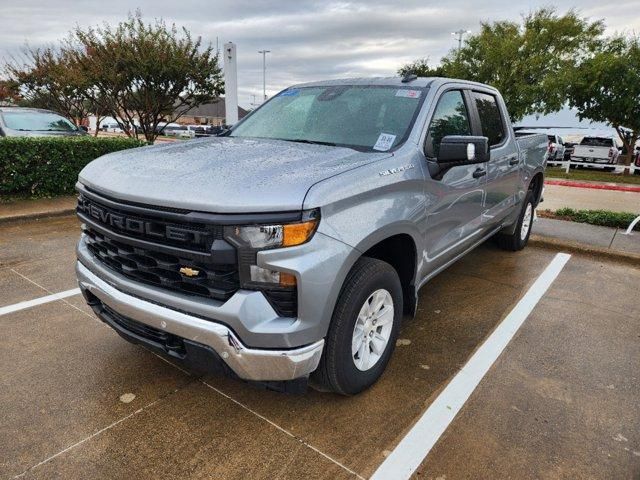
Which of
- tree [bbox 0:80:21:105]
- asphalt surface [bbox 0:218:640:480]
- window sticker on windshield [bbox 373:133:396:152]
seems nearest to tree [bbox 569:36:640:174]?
asphalt surface [bbox 0:218:640:480]

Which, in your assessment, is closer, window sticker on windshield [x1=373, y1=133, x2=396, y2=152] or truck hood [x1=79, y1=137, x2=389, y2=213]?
truck hood [x1=79, y1=137, x2=389, y2=213]

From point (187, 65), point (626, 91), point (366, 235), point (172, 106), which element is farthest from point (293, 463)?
point (626, 91)

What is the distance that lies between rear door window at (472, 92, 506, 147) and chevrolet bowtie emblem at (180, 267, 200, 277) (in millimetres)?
2969

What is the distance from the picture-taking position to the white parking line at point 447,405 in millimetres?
2268

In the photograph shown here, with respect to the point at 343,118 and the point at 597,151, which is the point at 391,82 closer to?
the point at 343,118

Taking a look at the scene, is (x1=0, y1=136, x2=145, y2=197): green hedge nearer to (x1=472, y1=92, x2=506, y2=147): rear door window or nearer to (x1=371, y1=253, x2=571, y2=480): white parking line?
(x1=472, y1=92, x2=506, y2=147): rear door window

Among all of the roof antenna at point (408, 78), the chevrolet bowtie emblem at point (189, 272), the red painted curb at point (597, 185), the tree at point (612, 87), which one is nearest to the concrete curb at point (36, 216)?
the chevrolet bowtie emblem at point (189, 272)

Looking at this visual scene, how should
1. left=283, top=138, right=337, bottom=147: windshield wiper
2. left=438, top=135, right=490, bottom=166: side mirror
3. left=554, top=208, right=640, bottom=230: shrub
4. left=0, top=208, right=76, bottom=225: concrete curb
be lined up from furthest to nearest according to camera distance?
left=554, top=208, right=640, bottom=230: shrub, left=0, top=208, right=76, bottom=225: concrete curb, left=283, top=138, right=337, bottom=147: windshield wiper, left=438, top=135, right=490, bottom=166: side mirror

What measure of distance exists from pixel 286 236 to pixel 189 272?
20.0 inches

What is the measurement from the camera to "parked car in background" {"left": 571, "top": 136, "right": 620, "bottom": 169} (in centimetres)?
2315

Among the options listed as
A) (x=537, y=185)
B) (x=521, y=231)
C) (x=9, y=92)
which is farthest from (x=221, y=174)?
(x=9, y=92)

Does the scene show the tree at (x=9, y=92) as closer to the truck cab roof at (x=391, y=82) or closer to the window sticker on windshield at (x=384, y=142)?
the truck cab roof at (x=391, y=82)

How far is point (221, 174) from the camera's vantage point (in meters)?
→ 2.31

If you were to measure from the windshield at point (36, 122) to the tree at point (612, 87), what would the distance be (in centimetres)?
1982
